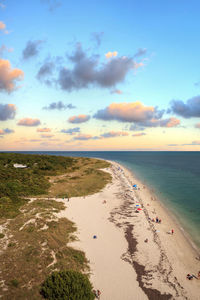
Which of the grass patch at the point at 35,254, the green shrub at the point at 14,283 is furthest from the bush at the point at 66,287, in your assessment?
the green shrub at the point at 14,283

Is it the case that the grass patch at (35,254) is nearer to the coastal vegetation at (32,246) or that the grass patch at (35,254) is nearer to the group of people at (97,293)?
the coastal vegetation at (32,246)

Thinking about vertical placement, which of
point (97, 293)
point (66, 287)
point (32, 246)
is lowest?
point (97, 293)

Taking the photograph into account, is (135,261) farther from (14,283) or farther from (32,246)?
(14,283)

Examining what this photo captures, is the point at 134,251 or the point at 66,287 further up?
the point at 66,287

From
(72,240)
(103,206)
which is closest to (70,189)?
(103,206)

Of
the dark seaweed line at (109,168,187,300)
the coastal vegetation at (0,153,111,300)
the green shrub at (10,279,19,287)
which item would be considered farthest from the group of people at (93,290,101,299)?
the green shrub at (10,279,19,287)

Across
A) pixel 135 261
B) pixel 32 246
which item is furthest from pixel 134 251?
pixel 32 246

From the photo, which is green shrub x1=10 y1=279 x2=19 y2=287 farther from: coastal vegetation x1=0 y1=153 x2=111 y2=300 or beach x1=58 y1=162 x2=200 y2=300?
beach x1=58 y1=162 x2=200 y2=300
